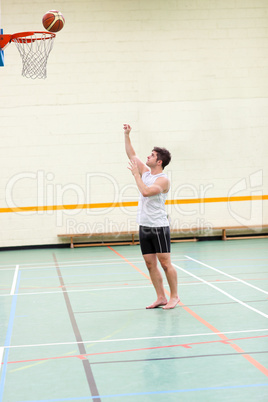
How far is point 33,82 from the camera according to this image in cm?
1547

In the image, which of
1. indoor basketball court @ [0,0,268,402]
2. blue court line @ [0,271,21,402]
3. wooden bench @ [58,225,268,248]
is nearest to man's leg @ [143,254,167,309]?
blue court line @ [0,271,21,402]

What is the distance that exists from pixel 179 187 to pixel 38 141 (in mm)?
4203

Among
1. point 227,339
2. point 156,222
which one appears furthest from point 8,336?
point 227,339

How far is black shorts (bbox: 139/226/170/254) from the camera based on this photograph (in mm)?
7027

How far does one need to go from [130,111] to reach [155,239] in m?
9.29

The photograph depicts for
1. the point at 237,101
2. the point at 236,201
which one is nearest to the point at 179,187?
the point at 236,201

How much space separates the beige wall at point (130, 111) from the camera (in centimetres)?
1550

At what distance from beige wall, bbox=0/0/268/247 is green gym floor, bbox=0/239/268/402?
4.83m

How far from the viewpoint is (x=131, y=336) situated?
5.93 meters

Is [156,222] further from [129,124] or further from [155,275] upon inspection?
[129,124]

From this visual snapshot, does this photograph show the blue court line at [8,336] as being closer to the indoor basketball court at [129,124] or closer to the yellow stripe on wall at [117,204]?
the indoor basketball court at [129,124]

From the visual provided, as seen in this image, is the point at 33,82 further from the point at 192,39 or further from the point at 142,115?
the point at 192,39

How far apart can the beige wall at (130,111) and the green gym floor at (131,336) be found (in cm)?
483

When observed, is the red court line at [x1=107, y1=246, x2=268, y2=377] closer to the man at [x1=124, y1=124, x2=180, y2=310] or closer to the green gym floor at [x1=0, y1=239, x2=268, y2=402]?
the green gym floor at [x1=0, y1=239, x2=268, y2=402]
